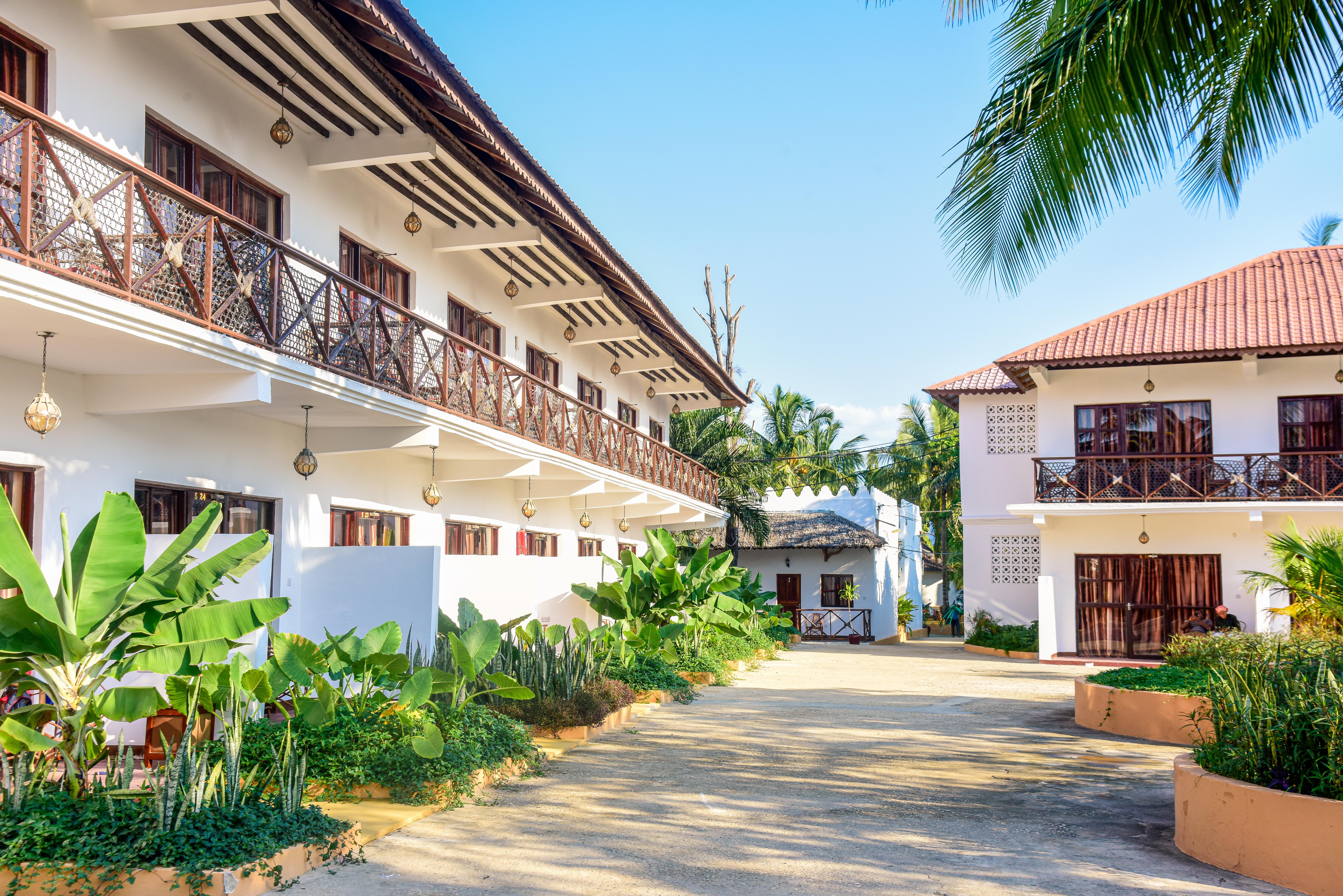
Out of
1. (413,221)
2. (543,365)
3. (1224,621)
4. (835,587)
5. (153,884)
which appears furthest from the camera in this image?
→ (835,587)

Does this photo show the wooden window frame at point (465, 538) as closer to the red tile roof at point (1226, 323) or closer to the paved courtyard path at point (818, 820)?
the paved courtyard path at point (818, 820)

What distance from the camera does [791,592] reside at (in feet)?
109

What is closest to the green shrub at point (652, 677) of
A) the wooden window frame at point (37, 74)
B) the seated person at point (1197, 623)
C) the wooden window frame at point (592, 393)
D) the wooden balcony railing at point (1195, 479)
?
the wooden window frame at point (592, 393)

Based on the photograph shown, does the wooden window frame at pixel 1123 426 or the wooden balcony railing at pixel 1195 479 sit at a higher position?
the wooden window frame at pixel 1123 426

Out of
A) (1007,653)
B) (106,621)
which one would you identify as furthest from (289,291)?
(1007,653)

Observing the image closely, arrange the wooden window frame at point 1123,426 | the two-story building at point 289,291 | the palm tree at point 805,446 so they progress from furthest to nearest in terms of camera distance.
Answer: the palm tree at point 805,446, the wooden window frame at point 1123,426, the two-story building at point 289,291

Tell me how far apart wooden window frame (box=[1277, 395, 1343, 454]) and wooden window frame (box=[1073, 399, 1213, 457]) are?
1.27 m

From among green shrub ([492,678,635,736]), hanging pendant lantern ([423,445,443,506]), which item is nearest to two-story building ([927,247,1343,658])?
hanging pendant lantern ([423,445,443,506])

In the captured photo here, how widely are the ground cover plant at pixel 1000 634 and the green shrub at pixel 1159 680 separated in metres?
10.4

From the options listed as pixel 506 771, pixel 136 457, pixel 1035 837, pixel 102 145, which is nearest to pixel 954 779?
pixel 1035 837

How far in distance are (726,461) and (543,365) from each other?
1266cm

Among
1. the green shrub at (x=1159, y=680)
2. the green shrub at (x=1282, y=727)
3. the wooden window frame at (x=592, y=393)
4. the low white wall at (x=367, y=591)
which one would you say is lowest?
the green shrub at (x=1159, y=680)

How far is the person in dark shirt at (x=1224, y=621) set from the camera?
1916 centimetres

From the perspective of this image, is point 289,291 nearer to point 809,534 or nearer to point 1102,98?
point 1102,98
